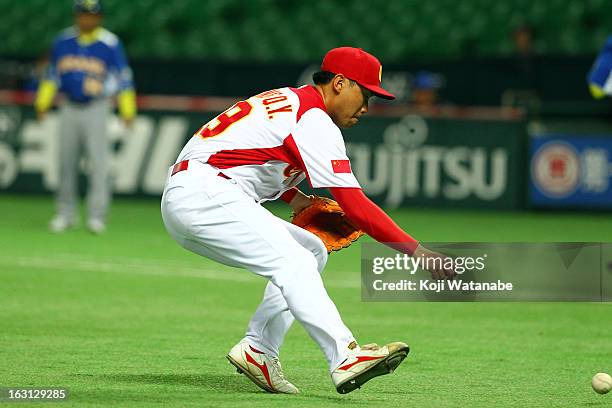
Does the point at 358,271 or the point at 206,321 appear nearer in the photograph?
the point at 206,321

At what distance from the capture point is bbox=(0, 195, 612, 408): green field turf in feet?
21.2

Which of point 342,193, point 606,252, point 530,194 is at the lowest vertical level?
point 530,194

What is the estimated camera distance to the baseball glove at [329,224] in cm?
681

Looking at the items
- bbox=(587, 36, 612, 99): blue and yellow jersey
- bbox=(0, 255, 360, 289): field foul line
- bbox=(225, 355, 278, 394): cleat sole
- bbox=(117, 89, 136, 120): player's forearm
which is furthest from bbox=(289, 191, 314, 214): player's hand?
bbox=(117, 89, 136, 120): player's forearm

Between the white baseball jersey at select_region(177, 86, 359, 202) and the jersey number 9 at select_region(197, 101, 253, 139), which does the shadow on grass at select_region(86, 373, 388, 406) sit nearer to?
the white baseball jersey at select_region(177, 86, 359, 202)

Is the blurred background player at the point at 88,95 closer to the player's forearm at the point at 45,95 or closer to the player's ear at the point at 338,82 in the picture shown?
the player's forearm at the point at 45,95

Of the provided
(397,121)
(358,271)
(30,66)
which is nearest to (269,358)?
(358,271)

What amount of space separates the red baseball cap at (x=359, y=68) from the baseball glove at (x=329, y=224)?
0.78 metres

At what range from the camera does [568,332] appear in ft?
29.6

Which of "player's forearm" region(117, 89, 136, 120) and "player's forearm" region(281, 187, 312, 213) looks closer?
"player's forearm" region(281, 187, 312, 213)

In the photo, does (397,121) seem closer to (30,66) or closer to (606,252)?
(30,66)

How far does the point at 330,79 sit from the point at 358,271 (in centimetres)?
625

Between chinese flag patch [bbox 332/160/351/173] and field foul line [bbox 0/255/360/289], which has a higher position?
chinese flag patch [bbox 332/160/351/173]

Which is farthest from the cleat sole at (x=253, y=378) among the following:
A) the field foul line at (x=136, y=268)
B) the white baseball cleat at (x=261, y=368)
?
the field foul line at (x=136, y=268)
